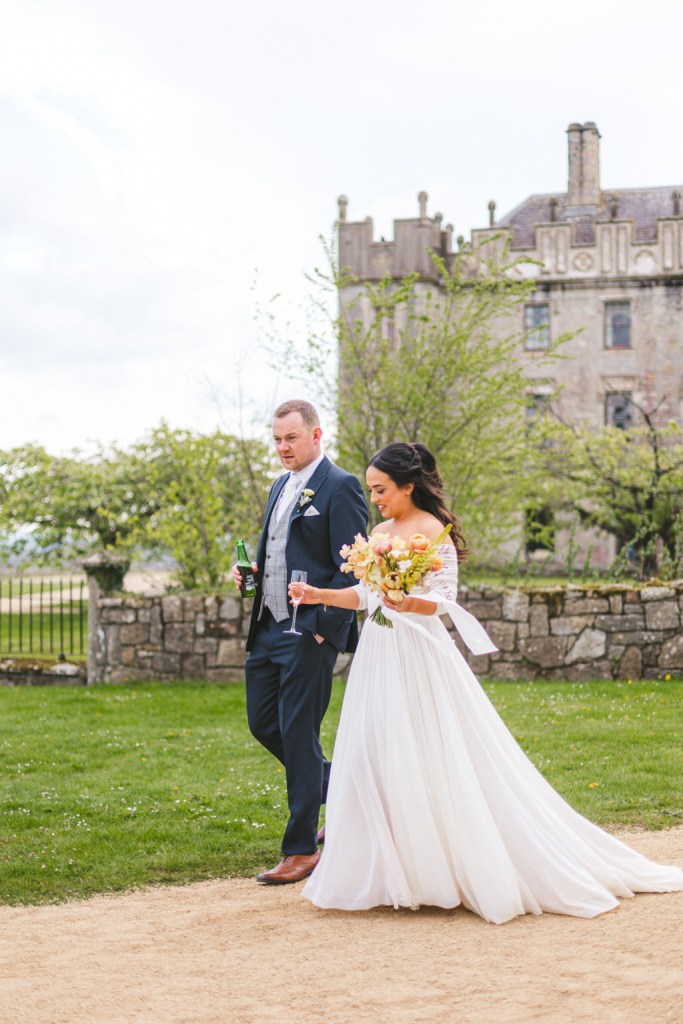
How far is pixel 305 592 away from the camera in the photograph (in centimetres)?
489

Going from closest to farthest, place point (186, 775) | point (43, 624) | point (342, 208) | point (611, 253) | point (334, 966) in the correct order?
point (334, 966)
point (186, 775)
point (43, 624)
point (611, 253)
point (342, 208)

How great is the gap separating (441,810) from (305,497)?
174 cm

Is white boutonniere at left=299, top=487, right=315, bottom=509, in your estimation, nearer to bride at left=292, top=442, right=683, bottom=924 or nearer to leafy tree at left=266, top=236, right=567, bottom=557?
bride at left=292, top=442, right=683, bottom=924

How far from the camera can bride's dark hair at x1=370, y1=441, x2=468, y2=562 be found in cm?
515

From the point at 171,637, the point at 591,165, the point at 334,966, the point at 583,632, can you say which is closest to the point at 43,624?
the point at 171,637

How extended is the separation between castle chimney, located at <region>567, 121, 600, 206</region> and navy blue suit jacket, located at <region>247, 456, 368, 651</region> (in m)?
32.7

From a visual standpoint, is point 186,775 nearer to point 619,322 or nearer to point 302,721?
point 302,721

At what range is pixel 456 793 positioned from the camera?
4.70 meters

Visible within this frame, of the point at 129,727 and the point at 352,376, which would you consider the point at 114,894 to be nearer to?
the point at 129,727

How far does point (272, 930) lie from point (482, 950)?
3.09ft

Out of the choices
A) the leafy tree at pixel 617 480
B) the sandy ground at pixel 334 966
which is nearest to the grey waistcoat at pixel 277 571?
the sandy ground at pixel 334 966

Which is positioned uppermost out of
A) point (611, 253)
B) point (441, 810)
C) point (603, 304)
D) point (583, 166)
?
point (583, 166)

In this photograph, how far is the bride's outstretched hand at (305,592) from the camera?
4871 millimetres

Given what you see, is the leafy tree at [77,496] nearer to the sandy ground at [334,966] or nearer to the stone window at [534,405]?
the stone window at [534,405]
